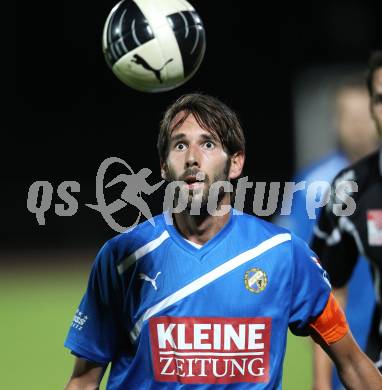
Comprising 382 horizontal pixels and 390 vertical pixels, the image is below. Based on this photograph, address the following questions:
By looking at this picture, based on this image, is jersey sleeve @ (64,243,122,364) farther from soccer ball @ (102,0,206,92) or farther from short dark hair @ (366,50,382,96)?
short dark hair @ (366,50,382,96)

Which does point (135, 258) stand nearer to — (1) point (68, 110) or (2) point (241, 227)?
(2) point (241, 227)

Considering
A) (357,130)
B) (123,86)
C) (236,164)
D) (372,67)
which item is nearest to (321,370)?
(236,164)

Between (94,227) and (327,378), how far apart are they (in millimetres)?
11577

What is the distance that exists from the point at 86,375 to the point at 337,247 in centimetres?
152

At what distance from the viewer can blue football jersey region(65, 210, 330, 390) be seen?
3.40m

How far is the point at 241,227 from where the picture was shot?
3609 mm

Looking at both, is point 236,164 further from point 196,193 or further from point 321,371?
point 321,371

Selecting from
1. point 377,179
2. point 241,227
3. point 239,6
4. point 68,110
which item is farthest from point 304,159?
point 241,227

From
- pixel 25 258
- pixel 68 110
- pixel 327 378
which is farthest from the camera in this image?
pixel 68 110

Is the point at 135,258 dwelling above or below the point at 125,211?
above

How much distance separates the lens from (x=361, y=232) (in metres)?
4.50

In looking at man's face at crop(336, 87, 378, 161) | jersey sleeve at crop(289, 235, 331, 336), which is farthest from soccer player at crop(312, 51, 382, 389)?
man's face at crop(336, 87, 378, 161)

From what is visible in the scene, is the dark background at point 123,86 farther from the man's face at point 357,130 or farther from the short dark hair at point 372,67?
the short dark hair at point 372,67

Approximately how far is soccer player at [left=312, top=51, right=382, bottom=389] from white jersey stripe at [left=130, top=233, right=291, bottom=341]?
1024mm
